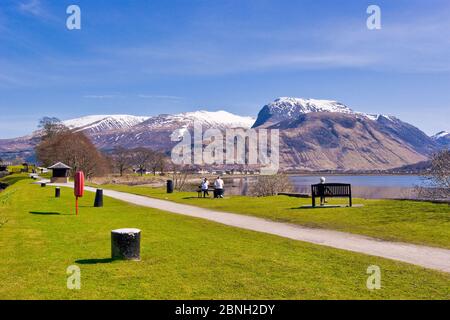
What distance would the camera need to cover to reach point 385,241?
1523cm

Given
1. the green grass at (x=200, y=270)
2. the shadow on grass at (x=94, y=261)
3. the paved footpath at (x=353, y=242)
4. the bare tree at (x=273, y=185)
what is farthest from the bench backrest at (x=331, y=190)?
the bare tree at (x=273, y=185)

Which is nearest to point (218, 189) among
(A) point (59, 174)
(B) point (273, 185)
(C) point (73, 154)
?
(B) point (273, 185)

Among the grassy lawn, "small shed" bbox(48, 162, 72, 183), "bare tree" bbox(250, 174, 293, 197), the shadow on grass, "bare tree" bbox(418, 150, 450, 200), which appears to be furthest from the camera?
"small shed" bbox(48, 162, 72, 183)

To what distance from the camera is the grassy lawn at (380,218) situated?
16.3m

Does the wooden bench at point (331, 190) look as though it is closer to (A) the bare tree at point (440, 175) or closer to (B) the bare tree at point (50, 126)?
(A) the bare tree at point (440, 175)

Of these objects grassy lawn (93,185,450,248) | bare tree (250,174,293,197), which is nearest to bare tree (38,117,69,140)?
bare tree (250,174,293,197)

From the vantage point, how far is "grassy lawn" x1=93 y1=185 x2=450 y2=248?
16.3m

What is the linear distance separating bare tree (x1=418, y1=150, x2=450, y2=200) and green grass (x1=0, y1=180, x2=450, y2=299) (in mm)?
24821

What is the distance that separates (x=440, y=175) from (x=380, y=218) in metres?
18.5

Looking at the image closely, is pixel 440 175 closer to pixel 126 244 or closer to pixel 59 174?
pixel 126 244

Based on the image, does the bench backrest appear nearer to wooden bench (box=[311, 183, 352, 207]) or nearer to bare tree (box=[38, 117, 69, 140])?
wooden bench (box=[311, 183, 352, 207])

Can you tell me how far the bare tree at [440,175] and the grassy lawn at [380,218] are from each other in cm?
1233

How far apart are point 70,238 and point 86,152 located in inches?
3268
